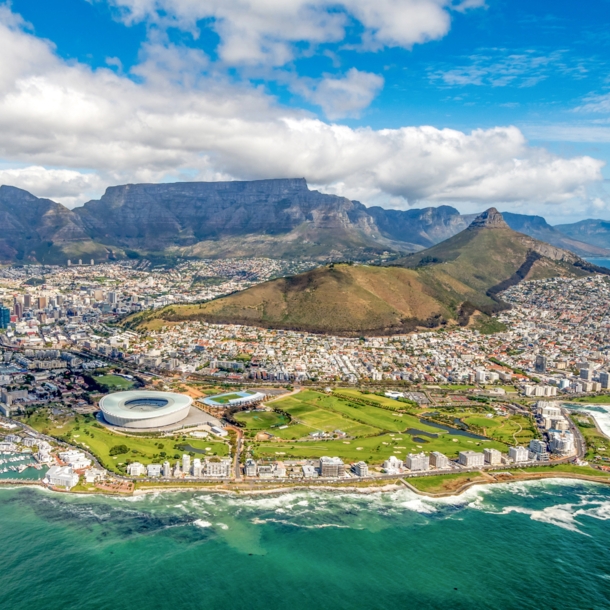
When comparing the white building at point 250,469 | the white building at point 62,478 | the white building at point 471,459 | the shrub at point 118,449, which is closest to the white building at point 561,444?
the white building at point 471,459

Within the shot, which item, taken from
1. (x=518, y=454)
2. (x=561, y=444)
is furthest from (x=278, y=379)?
(x=561, y=444)

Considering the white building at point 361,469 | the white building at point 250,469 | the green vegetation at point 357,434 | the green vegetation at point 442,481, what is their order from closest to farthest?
the green vegetation at point 442,481
the white building at point 250,469
the white building at point 361,469
the green vegetation at point 357,434

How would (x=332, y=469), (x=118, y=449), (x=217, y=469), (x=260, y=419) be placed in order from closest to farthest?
(x=217, y=469), (x=332, y=469), (x=118, y=449), (x=260, y=419)


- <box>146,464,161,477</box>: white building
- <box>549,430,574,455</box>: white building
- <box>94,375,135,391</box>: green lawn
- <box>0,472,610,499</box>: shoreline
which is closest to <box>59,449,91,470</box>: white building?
<box>0,472,610,499</box>: shoreline

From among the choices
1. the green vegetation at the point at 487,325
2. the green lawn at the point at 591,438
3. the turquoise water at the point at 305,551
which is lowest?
the turquoise water at the point at 305,551

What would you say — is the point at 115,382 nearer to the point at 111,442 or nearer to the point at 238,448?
the point at 111,442

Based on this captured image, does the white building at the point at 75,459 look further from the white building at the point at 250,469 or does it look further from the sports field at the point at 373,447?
the sports field at the point at 373,447

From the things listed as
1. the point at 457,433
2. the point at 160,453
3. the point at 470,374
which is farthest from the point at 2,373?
the point at 470,374
